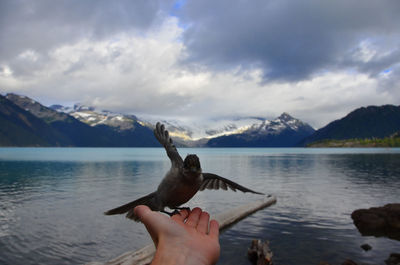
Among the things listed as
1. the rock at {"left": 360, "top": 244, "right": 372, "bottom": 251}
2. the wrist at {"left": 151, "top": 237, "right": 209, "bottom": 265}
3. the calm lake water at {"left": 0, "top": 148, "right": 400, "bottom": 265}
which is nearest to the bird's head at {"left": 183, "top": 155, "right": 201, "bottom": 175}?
the wrist at {"left": 151, "top": 237, "right": 209, "bottom": 265}

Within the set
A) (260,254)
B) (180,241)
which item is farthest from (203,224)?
(260,254)

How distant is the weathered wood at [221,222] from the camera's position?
15.0 m

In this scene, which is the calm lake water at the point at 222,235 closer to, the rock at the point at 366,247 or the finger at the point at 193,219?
the rock at the point at 366,247

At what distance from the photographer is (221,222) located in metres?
25.7

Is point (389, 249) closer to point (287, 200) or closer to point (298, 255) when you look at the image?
point (298, 255)

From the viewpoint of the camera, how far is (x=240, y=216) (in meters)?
28.5

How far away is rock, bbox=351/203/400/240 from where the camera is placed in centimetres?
2466

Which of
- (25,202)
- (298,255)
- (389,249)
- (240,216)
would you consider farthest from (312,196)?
(25,202)

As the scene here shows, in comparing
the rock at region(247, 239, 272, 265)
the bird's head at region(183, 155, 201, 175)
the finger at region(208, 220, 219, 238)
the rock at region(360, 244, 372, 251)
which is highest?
the bird's head at region(183, 155, 201, 175)

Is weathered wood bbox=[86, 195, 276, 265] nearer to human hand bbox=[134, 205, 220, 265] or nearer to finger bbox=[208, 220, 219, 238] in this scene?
finger bbox=[208, 220, 219, 238]

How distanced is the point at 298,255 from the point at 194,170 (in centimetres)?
1775

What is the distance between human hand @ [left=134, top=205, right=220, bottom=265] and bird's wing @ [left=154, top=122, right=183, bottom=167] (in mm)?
1792

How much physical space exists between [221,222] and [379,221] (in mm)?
14264

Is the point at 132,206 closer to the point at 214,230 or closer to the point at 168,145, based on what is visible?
the point at 168,145
